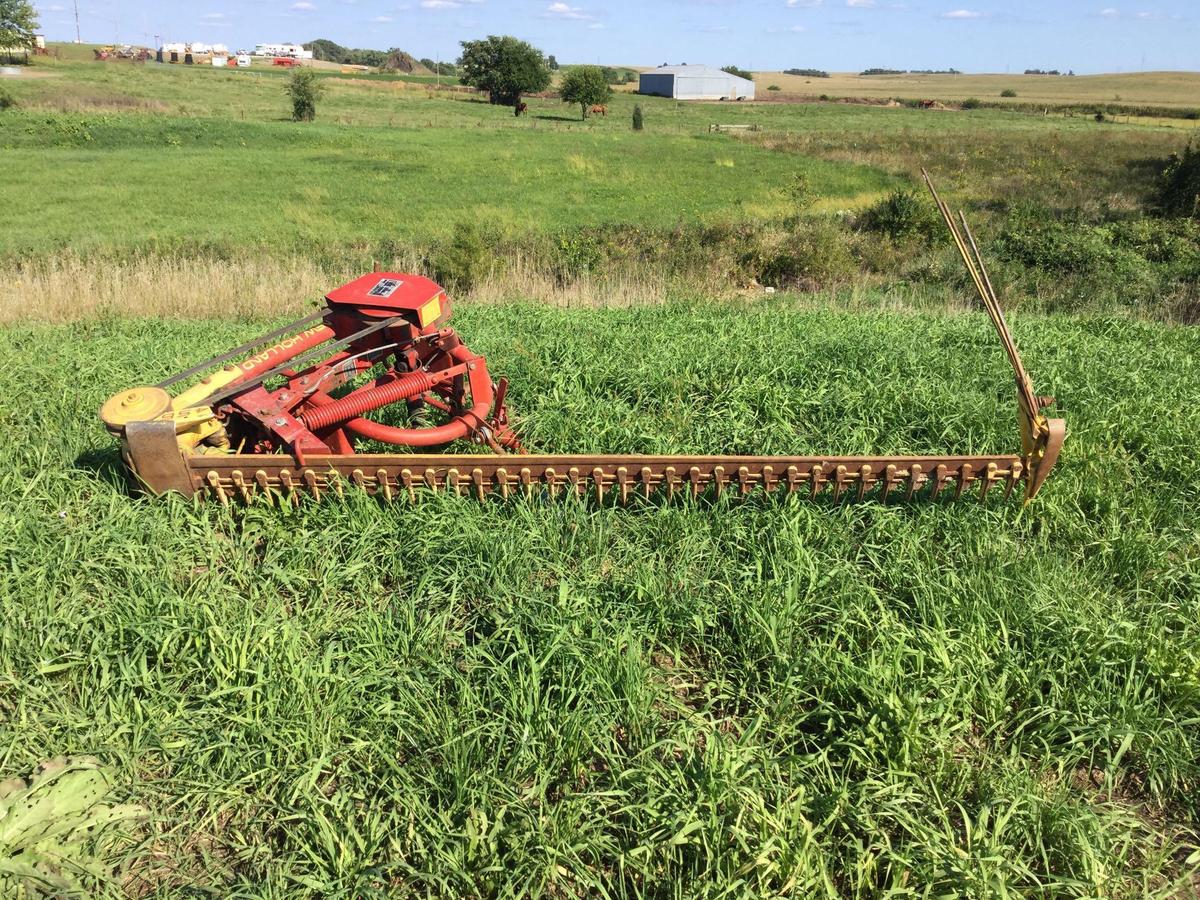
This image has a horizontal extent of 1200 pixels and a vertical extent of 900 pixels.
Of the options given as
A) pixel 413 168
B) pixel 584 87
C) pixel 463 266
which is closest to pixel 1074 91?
pixel 584 87

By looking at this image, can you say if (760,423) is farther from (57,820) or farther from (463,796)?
(57,820)

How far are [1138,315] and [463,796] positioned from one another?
11.5 metres

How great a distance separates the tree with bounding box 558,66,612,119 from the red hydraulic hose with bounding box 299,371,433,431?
2357 inches

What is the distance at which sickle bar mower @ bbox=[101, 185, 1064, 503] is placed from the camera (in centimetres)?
359

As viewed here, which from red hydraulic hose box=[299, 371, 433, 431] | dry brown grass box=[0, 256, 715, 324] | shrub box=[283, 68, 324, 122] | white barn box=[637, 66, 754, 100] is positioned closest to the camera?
red hydraulic hose box=[299, 371, 433, 431]

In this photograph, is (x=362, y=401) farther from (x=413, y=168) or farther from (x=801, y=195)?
(x=413, y=168)

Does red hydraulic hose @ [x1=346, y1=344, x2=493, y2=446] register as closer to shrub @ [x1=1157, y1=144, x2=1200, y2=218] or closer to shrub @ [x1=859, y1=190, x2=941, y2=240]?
shrub @ [x1=859, y1=190, x2=941, y2=240]

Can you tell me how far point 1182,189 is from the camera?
64.6ft

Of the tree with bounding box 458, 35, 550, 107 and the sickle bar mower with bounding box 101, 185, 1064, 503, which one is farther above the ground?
the tree with bounding box 458, 35, 550, 107

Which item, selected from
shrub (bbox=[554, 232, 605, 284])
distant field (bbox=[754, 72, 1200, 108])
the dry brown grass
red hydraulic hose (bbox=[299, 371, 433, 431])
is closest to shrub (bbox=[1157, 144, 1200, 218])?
the dry brown grass

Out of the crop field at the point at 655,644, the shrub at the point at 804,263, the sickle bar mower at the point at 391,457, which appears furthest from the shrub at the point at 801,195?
the sickle bar mower at the point at 391,457

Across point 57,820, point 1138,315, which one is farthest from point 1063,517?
point 1138,315

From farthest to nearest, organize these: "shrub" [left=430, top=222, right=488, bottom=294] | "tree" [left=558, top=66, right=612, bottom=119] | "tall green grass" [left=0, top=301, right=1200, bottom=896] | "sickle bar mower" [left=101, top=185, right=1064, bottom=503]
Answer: "tree" [left=558, top=66, right=612, bottom=119], "shrub" [left=430, top=222, right=488, bottom=294], "sickle bar mower" [left=101, top=185, right=1064, bottom=503], "tall green grass" [left=0, top=301, right=1200, bottom=896]

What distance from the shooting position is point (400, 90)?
71812mm
